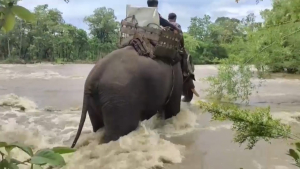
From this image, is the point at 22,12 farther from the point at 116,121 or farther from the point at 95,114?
the point at 95,114

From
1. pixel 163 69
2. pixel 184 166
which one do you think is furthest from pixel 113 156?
pixel 163 69

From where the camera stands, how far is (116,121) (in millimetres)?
4012

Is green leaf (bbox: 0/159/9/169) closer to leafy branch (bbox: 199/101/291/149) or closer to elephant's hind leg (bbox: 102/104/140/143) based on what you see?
leafy branch (bbox: 199/101/291/149)

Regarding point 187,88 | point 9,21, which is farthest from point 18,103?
point 9,21

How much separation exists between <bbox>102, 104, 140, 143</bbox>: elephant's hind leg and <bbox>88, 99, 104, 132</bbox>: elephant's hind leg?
0.37 ft

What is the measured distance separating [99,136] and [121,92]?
51 cm

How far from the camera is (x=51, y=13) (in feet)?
126

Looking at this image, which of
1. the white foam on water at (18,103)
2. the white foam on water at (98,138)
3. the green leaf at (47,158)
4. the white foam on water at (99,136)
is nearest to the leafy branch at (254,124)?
the green leaf at (47,158)

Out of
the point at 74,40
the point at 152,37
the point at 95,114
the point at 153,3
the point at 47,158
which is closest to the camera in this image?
the point at 47,158

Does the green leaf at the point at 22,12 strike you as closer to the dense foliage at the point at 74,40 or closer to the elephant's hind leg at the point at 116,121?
the elephant's hind leg at the point at 116,121

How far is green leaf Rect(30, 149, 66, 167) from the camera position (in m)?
0.64

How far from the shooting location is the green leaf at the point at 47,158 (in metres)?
0.64

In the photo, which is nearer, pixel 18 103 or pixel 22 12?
pixel 22 12

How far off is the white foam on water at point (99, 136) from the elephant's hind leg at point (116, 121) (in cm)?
7
